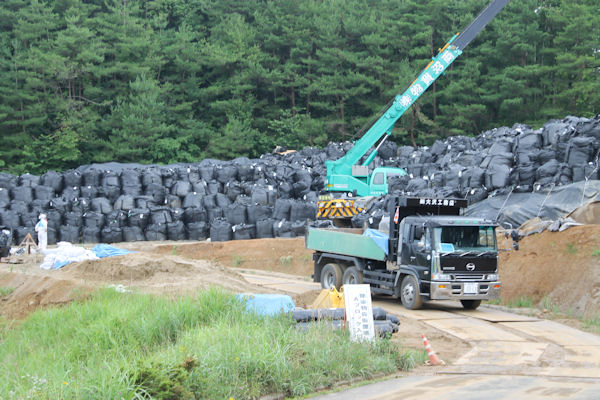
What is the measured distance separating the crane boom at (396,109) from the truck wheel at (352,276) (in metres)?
13.5

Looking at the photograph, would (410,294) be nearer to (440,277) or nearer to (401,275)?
(401,275)

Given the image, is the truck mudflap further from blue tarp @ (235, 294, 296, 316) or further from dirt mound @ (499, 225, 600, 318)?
blue tarp @ (235, 294, 296, 316)

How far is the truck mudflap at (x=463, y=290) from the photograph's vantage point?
47.9 ft

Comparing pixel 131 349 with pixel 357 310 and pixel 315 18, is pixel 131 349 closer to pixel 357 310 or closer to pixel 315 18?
pixel 357 310

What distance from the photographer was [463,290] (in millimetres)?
14727

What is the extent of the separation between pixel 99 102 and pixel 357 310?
154ft

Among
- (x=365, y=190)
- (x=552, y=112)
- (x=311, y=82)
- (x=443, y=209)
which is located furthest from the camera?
(x=311, y=82)

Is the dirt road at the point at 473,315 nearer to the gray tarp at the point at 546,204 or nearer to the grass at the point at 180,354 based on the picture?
the grass at the point at 180,354

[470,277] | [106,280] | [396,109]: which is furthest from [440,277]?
[396,109]

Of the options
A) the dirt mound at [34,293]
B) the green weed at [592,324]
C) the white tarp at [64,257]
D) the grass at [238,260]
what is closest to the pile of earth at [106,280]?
the dirt mound at [34,293]

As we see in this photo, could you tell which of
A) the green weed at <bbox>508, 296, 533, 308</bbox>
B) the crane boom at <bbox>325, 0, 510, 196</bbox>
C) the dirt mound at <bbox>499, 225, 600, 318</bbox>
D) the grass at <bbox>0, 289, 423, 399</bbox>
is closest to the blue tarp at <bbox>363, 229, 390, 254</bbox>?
the green weed at <bbox>508, 296, 533, 308</bbox>

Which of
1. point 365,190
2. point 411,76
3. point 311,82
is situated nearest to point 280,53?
point 311,82

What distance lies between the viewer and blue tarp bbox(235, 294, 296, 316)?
421 inches

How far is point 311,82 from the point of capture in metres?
56.4
